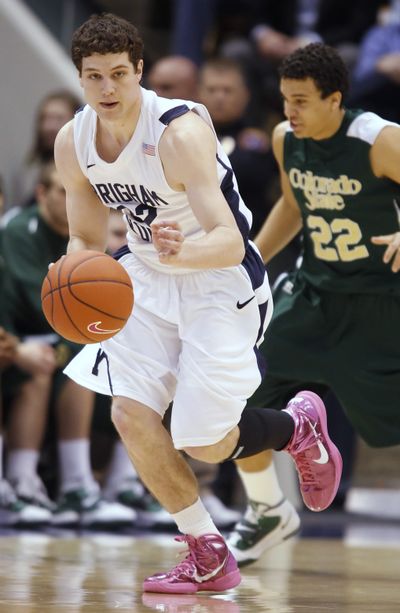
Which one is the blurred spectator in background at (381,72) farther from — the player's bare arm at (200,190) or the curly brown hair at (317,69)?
the player's bare arm at (200,190)

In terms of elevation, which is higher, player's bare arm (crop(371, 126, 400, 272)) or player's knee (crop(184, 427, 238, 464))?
player's bare arm (crop(371, 126, 400, 272))

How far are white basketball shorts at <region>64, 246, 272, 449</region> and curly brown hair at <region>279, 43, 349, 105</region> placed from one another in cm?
104

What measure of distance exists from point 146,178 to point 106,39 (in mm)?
479

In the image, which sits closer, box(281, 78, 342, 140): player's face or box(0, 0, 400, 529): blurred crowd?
box(281, 78, 342, 140): player's face

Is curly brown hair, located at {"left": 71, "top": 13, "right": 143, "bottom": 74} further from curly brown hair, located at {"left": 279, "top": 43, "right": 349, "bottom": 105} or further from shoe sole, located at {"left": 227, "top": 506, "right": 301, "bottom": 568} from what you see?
shoe sole, located at {"left": 227, "top": 506, "right": 301, "bottom": 568}

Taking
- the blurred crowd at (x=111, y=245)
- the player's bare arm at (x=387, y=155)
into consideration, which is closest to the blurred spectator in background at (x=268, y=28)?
the blurred crowd at (x=111, y=245)

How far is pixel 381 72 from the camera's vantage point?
8.80 metres

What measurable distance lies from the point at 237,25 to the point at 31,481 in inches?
191

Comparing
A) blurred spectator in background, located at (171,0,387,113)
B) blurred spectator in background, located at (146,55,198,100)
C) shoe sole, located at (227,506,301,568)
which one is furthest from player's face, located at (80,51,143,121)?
blurred spectator in background, located at (171,0,387,113)

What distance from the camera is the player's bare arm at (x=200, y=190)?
3.87 metres

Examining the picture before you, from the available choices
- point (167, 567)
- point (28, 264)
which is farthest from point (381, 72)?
point (167, 567)

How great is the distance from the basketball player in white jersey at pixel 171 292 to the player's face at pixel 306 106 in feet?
2.47

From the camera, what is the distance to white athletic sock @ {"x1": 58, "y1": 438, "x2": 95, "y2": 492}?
694 cm

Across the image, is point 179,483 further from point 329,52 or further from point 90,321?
point 329,52
